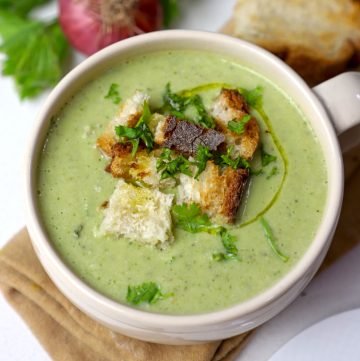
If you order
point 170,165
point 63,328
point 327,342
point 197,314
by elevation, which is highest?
point 170,165

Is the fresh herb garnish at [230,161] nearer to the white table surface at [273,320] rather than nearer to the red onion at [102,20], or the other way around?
the white table surface at [273,320]

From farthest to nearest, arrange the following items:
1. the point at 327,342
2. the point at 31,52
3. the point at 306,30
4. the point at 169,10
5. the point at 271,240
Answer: the point at 169,10
the point at 31,52
the point at 306,30
the point at 327,342
the point at 271,240

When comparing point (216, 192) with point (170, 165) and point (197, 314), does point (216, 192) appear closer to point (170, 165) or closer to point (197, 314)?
point (170, 165)

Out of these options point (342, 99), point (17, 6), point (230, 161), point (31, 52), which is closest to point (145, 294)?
point (230, 161)

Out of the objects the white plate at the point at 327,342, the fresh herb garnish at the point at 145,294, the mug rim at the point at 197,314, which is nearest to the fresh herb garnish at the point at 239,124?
the mug rim at the point at 197,314

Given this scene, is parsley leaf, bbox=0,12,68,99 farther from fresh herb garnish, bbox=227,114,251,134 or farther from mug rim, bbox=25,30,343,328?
fresh herb garnish, bbox=227,114,251,134

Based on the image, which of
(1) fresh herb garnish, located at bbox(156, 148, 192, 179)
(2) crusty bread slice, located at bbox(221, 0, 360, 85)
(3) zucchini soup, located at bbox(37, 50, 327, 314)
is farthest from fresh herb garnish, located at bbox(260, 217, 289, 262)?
(2) crusty bread slice, located at bbox(221, 0, 360, 85)
